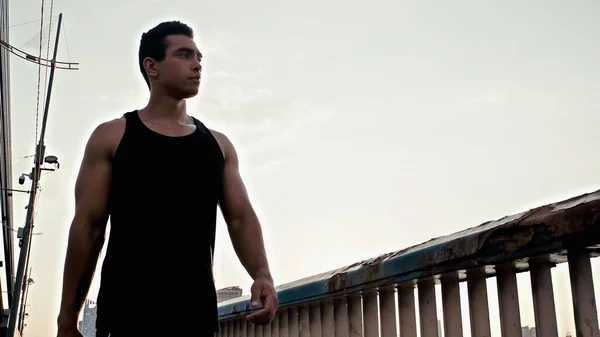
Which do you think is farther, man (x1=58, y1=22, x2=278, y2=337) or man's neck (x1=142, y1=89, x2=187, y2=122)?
man's neck (x1=142, y1=89, x2=187, y2=122)

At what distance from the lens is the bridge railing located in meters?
1.84

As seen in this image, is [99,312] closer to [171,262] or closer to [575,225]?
[171,262]

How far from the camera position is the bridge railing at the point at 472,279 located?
1.84 metres

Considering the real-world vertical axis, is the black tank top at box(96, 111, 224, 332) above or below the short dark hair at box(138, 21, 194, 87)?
below

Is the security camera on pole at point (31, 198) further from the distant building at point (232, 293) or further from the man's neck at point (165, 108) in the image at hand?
the man's neck at point (165, 108)

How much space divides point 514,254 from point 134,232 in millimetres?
1242

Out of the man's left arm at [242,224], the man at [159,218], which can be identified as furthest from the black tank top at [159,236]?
the man's left arm at [242,224]

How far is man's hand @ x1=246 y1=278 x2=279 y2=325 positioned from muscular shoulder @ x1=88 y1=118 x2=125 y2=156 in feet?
2.35

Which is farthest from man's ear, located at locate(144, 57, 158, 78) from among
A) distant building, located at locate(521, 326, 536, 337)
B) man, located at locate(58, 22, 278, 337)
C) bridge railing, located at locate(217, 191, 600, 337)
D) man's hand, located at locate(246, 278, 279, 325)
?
distant building, located at locate(521, 326, 536, 337)

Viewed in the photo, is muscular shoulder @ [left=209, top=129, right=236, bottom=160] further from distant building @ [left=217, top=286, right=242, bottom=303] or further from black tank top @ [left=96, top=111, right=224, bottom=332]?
distant building @ [left=217, top=286, right=242, bottom=303]

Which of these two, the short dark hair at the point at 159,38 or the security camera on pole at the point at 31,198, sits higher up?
the security camera on pole at the point at 31,198

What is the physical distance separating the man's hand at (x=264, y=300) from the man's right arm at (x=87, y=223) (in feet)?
1.87

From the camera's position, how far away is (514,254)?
1.98 meters

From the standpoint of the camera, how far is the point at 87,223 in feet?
7.25
